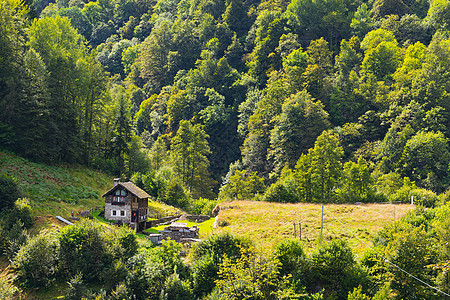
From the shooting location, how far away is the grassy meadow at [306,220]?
4775cm

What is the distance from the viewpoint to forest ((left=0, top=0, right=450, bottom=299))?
40875 millimetres

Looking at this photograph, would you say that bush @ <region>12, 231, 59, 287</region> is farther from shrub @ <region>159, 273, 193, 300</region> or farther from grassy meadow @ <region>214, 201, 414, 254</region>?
grassy meadow @ <region>214, 201, 414, 254</region>

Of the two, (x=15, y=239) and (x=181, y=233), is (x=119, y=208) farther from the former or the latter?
(x=15, y=239)

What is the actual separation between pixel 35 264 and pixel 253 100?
79.5m

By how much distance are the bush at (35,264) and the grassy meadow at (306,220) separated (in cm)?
1749

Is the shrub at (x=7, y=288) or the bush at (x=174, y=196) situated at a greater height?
the bush at (x=174, y=196)

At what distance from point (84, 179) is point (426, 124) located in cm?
6278

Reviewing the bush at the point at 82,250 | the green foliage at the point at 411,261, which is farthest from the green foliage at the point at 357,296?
the bush at the point at 82,250

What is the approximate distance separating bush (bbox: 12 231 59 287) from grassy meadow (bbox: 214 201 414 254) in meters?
17.5

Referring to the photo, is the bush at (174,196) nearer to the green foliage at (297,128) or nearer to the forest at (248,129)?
the forest at (248,129)

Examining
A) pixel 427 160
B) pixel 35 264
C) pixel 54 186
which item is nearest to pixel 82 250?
pixel 35 264

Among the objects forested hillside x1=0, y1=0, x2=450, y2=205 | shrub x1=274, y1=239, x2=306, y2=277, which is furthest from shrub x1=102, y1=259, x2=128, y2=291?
forested hillside x1=0, y1=0, x2=450, y2=205

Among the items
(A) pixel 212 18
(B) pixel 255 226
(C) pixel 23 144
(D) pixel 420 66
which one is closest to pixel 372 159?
(D) pixel 420 66

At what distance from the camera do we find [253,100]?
115188mm
